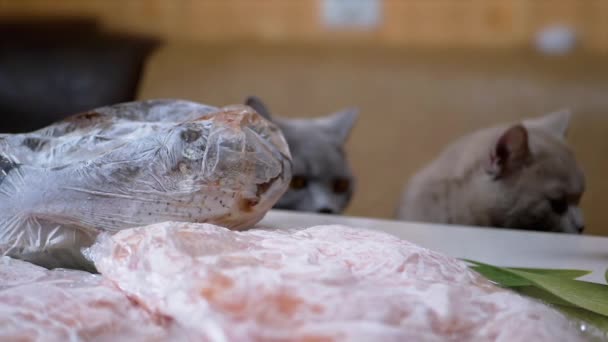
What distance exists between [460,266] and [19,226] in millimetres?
273

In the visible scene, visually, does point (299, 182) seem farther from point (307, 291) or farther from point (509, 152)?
point (307, 291)

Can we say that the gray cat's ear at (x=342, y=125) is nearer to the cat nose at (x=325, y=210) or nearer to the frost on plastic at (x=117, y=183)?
the cat nose at (x=325, y=210)

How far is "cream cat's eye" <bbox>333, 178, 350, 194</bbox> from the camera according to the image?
1.54 meters

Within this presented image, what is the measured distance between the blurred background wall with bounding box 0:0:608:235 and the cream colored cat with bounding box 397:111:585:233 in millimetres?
357

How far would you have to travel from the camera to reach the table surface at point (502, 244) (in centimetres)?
55

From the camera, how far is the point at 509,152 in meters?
1.26

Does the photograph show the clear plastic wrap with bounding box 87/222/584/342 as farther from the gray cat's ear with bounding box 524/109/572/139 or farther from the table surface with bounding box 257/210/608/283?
the gray cat's ear with bounding box 524/109/572/139

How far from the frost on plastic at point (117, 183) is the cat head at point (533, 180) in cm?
85

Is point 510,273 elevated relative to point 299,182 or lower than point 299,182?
elevated

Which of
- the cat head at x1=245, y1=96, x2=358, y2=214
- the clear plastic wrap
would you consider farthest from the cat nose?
the clear plastic wrap

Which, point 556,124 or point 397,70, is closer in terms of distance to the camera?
point 556,124

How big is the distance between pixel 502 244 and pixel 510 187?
0.69m

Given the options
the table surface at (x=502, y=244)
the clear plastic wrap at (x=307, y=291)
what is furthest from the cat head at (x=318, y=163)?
the clear plastic wrap at (x=307, y=291)

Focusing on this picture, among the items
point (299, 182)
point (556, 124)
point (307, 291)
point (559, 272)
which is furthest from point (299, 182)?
point (307, 291)
